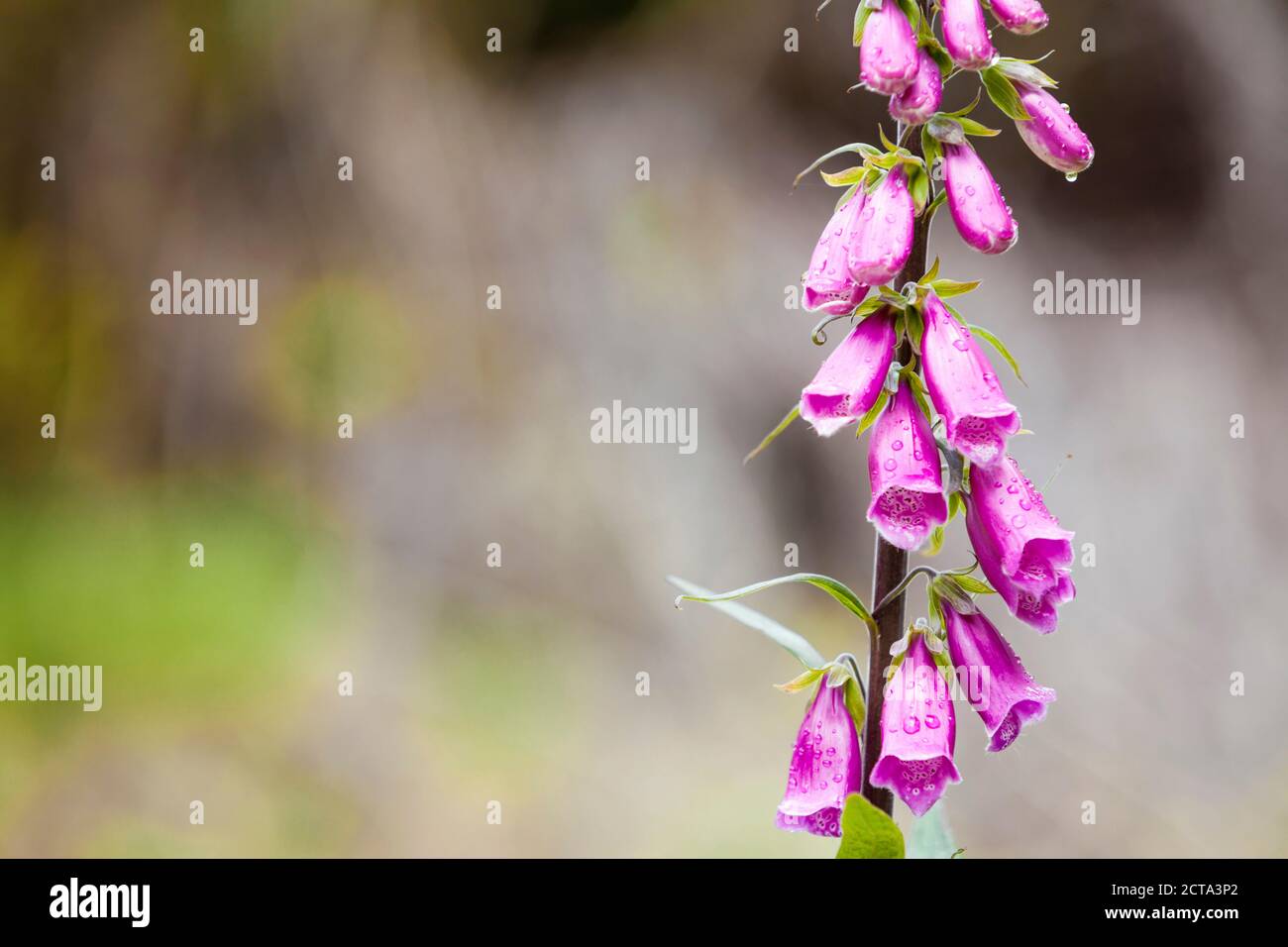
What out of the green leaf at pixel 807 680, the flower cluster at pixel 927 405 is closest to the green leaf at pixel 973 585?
the flower cluster at pixel 927 405

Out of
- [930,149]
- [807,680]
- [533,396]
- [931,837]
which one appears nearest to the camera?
[930,149]

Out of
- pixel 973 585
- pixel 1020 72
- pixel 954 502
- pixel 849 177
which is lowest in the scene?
pixel 973 585

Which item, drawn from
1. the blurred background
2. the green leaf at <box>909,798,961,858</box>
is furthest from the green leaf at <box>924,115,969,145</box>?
the blurred background

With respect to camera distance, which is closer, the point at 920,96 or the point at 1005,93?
the point at 920,96

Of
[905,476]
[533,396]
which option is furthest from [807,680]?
[533,396]

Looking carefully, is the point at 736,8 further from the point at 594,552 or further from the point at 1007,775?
→ the point at 1007,775

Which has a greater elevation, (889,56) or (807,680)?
(889,56)

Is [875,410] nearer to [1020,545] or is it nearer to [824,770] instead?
[1020,545]
